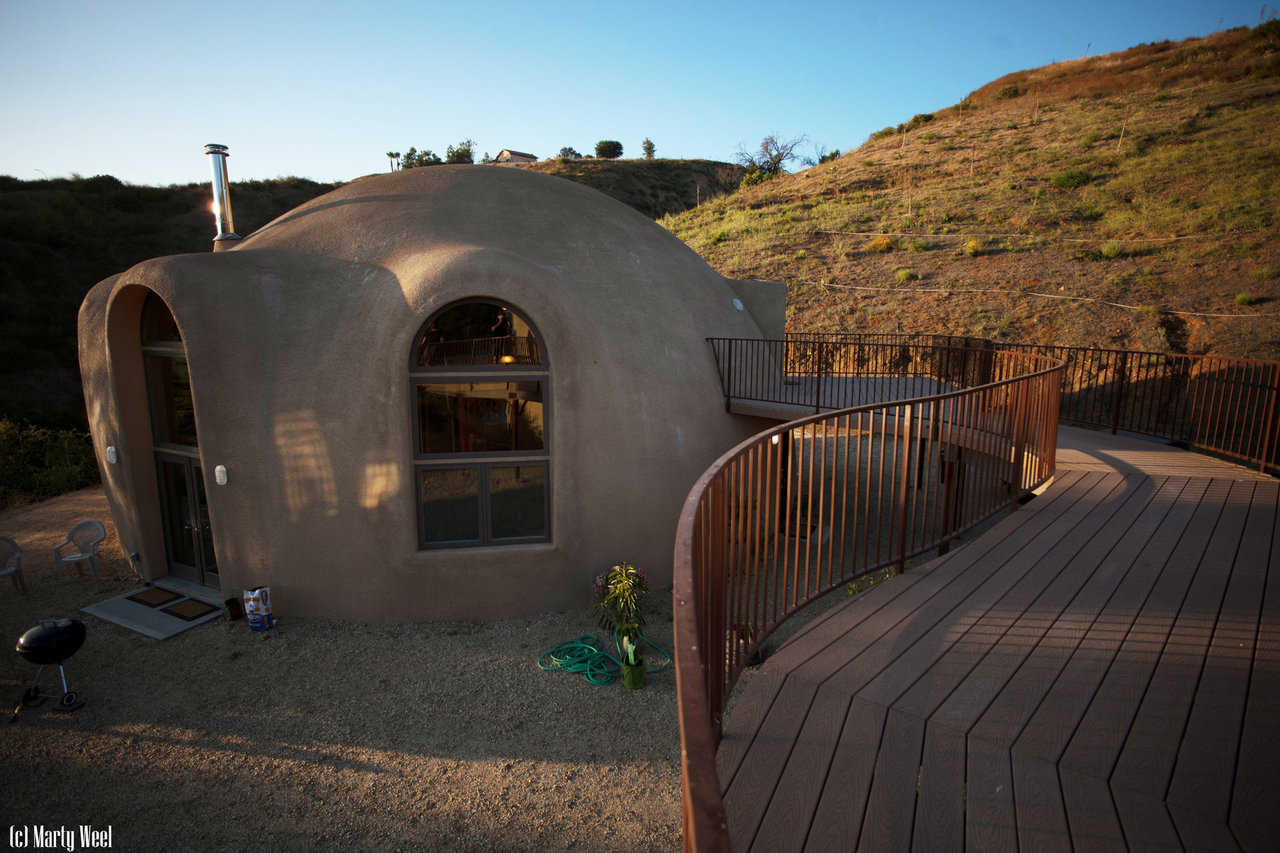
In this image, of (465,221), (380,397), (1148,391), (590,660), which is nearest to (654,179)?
(1148,391)

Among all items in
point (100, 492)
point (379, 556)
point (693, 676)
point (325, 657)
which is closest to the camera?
point (693, 676)

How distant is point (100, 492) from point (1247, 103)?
1756 inches

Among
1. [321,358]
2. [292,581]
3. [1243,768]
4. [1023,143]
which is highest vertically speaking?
[1023,143]

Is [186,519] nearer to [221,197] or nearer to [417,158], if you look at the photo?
[221,197]

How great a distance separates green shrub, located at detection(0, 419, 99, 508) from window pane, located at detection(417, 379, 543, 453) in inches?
500

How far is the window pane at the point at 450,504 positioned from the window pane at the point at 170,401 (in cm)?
385

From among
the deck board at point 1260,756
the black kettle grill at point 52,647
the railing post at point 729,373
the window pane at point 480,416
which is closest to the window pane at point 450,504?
the window pane at point 480,416

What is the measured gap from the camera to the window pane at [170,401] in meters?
9.60

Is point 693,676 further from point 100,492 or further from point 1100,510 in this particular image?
point 100,492

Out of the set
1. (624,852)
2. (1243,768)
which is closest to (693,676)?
(1243,768)

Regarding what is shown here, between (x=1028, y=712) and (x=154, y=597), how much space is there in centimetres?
1119

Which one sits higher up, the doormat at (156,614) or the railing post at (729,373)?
the railing post at (729,373)

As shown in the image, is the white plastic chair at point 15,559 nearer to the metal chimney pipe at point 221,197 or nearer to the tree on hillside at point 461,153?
the metal chimney pipe at point 221,197

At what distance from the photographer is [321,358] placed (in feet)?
28.1
